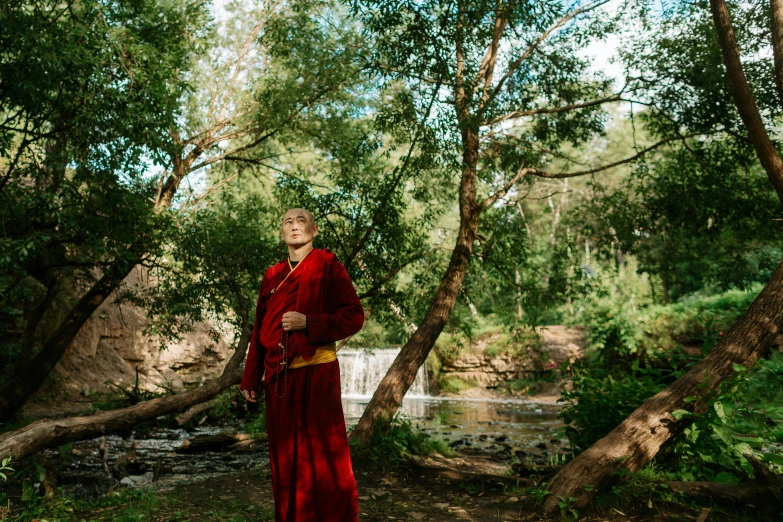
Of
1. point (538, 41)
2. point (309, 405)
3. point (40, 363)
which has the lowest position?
point (40, 363)

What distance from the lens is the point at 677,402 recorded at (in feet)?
15.0

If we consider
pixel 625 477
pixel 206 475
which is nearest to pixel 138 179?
pixel 206 475

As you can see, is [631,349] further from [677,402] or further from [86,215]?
[86,215]

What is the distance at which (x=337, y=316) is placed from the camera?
11.7 feet

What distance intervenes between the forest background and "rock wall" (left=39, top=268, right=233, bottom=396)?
1.23 meters

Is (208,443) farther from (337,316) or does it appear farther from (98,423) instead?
(337,316)

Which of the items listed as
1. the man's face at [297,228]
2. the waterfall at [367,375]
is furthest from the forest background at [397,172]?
the waterfall at [367,375]

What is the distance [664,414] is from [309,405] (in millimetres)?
2881

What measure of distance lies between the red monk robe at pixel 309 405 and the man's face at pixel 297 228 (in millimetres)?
133

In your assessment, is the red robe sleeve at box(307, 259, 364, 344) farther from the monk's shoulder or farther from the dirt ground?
the dirt ground

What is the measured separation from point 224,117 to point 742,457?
35.0 feet

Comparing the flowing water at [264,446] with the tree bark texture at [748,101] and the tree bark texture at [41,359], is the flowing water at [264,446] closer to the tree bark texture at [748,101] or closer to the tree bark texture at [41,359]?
the tree bark texture at [41,359]

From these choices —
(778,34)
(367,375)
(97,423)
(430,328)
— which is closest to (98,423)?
(97,423)

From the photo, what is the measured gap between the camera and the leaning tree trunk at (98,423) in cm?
464
